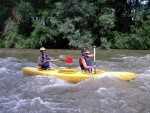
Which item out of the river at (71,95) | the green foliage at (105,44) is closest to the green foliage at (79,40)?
the green foliage at (105,44)

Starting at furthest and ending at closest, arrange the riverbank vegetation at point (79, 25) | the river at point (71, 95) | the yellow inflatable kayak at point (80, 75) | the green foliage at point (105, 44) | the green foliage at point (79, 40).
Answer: the green foliage at point (105, 44) < the riverbank vegetation at point (79, 25) < the green foliage at point (79, 40) < the yellow inflatable kayak at point (80, 75) < the river at point (71, 95)

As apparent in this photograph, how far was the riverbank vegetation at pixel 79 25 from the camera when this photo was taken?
2022 centimetres

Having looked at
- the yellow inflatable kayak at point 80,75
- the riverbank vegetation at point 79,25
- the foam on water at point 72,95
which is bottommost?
the foam on water at point 72,95

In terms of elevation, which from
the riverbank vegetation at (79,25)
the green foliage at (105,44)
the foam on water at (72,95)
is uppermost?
the riverbank vegetation at (79,25)

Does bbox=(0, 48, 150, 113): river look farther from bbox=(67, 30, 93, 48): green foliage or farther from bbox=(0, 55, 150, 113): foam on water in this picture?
bbox=(67, 30, 93, 48): green foliage

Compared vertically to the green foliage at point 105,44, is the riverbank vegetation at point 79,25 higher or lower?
higher

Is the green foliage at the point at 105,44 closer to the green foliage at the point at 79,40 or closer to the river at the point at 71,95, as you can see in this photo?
the green foliage at the point at 79,40

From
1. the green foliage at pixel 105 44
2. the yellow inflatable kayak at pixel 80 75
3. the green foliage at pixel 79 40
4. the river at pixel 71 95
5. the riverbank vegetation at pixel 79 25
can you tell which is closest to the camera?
the river at pixel 71 95

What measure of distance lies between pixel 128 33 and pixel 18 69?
11.3 m

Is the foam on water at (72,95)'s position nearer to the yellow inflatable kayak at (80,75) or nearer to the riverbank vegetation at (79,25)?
the yellow inflatable kayak at (80,75)

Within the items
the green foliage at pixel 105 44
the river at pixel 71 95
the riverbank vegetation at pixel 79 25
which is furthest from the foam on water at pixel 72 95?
the riverbank vegetation at pixel 79 25

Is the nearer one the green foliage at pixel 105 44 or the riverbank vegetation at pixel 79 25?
the riverbank vegetation at pixel 79 25

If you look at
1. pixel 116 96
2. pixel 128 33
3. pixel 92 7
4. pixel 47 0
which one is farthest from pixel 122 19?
pixel 116 96

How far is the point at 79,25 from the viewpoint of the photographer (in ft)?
67.7
